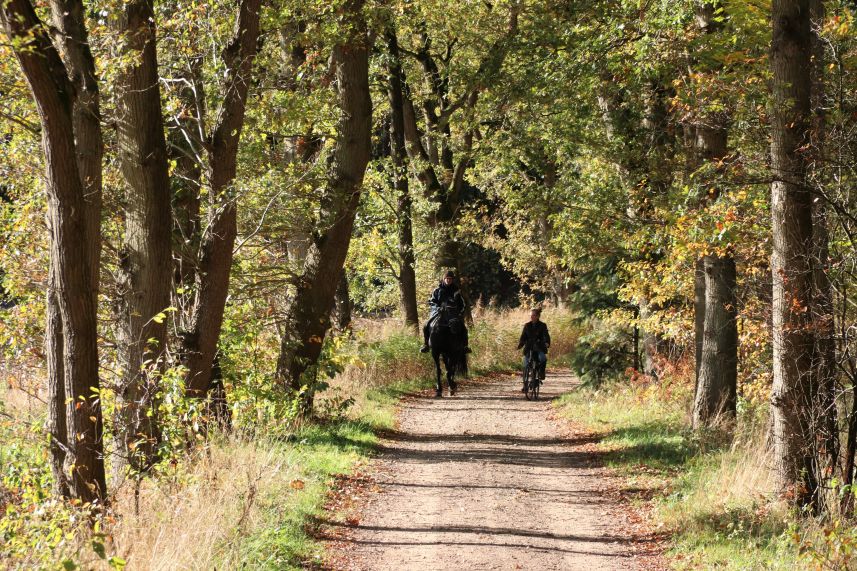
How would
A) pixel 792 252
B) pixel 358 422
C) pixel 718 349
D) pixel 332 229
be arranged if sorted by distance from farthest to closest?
pixel 358 422
pixel 332 229
pixel 718 349
pixel 792 252

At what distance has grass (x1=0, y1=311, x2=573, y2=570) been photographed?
265 inches

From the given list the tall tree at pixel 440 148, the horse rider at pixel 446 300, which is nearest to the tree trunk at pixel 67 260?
the horse rider at pixel 446 300

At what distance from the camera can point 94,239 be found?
8.66 metres

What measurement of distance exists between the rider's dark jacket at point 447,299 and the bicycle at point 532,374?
80.7 inches

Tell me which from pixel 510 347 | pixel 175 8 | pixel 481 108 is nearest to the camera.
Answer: pixel 175 8

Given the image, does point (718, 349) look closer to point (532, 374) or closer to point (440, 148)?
point (532, 374)

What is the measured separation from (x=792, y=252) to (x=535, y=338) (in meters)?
11.7

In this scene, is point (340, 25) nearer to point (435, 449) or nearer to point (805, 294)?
point (435, 449)

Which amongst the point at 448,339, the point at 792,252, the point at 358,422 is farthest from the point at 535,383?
the point at 792,252

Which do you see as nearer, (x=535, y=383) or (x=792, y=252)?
(x=792, y=252)

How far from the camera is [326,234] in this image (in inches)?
598

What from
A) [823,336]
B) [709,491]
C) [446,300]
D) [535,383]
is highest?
[446,300]

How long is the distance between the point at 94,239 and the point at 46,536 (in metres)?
2.94

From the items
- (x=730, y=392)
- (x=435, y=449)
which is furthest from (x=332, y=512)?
(x=730, y=392)
